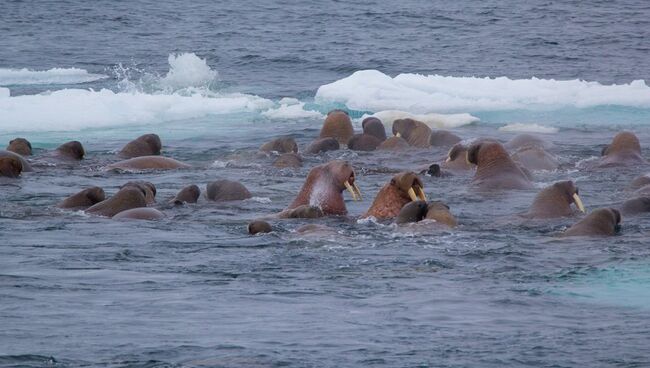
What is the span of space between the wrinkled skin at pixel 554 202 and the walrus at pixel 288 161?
14.1 ft

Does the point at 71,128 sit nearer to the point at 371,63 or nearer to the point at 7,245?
the point at 7,245

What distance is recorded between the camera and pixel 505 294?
8.15m

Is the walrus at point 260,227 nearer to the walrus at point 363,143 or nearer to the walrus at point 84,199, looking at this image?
the walrus at point 84,199

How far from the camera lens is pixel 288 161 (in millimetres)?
15070

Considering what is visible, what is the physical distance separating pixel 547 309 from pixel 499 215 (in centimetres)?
404

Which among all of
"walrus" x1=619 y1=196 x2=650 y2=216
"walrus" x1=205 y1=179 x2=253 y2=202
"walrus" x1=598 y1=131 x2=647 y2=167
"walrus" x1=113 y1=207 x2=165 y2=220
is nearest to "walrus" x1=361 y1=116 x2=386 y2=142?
"walrus" x1=598 y1=131 x2=647 y2=167

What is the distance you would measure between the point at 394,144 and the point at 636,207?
18.2 feet

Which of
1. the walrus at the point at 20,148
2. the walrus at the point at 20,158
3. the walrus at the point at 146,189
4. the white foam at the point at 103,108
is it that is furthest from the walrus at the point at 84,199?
the white foam at the point at 103,108

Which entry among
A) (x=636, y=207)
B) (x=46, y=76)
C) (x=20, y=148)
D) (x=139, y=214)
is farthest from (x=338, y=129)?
(x=46, y=76)

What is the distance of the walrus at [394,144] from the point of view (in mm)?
16328

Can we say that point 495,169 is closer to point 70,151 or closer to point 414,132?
point 414,132

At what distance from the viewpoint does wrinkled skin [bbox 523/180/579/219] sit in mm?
11164

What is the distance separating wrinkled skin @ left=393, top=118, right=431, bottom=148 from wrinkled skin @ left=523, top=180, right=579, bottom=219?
17.5 ft

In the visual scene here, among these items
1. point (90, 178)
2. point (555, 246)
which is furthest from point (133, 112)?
point (555, 246)
